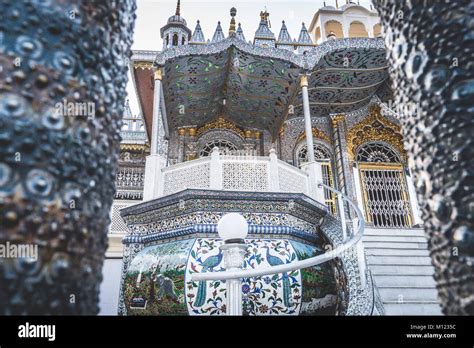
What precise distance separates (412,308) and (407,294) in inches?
14.6

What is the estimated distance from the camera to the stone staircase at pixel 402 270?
15.0ft

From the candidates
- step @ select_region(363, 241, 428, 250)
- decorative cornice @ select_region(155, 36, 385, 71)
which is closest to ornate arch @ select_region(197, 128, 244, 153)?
decorative cornice @ select_region(155, 36, 385, 71)

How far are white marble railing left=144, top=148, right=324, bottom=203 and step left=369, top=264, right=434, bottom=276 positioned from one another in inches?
54.0

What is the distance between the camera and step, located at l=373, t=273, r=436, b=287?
518cm

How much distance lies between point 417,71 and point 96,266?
95 cm

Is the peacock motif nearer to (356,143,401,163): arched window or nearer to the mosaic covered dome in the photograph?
the mosaic covered dome

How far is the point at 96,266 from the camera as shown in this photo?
2.61 feet

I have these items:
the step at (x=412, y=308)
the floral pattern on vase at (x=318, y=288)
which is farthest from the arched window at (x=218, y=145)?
the step at (x=412, y=308)

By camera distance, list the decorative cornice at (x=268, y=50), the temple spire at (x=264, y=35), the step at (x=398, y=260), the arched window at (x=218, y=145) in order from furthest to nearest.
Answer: the temple spire at (x=264, y=35) < the arched window at (x=218, y=145) < the decorative cornice at (x=268, y=50) < the step at (x=398, y=260)

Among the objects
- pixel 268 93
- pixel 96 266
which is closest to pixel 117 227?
pixel 268 93

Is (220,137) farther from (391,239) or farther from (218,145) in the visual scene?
(391,239)

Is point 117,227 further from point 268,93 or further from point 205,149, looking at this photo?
point 268,93

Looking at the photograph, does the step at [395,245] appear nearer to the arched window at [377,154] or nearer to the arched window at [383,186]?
the arched window at [383,186]

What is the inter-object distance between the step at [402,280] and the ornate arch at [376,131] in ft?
16.5
